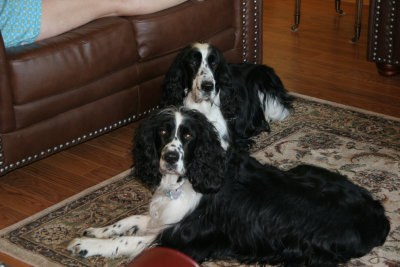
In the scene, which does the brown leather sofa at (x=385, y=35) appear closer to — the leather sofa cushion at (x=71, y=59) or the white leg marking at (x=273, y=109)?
the white leg marking at (x=273, y=109)

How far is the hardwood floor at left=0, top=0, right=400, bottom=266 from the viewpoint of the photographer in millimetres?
3246

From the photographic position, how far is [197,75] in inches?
132

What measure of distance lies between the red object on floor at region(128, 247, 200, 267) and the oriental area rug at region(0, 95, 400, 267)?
4.50 ft

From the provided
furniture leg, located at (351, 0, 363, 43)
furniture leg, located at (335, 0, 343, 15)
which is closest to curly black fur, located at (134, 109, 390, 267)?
furniture leg, located at (351, 0, 363, 43)

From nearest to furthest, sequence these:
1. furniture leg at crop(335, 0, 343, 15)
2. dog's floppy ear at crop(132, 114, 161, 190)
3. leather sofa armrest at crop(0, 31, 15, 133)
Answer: dog's floppy ear at crop(132, 114, 161, 190) → leather sofa armrest at crop(0, 31, 15, 133) → furniture leg at crop(335, 0, 343, 15)

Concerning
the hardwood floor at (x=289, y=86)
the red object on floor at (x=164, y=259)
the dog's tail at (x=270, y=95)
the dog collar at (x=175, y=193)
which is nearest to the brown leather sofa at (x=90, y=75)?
the hardwood floor at (x=289, y=86)

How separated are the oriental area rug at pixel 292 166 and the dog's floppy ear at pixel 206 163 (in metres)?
0.36

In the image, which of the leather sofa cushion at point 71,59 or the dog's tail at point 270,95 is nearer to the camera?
the leather sofa cushion at point 71,59

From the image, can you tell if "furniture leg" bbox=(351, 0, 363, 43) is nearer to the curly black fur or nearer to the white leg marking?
the white leg marking

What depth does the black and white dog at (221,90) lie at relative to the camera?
3.35 metres

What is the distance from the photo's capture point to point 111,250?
8.55ft

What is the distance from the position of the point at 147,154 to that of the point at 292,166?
1124mm

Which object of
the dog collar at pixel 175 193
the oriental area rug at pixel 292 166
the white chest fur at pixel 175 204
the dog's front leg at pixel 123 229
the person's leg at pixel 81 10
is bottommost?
the oriental area rug at pixel 292 166

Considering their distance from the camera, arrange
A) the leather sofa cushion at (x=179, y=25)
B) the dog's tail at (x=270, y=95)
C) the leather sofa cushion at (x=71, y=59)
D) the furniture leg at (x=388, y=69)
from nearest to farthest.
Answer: the leather sofa cushion at (x=71, y=59) < the leather sofa cushion at (x=179, y=25) < the dog's tail at (x=270, y=95) < the furniture leg at (x=388, y=69)
